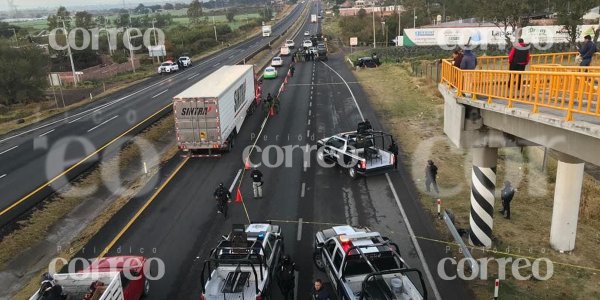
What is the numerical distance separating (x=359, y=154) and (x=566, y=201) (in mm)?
9851

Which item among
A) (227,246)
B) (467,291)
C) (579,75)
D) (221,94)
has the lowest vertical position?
(467,291)

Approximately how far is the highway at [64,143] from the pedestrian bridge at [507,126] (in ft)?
59.2

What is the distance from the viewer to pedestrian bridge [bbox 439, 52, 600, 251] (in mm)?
11258

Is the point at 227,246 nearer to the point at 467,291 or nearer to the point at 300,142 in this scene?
the point at 467,291

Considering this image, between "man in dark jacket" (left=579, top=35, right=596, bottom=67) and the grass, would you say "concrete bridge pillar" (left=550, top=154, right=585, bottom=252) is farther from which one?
"man in dark jacket" (left=579, top=35, right=596, bottom=67)

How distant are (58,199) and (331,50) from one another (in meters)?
74.0

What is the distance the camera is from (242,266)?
12.6 m

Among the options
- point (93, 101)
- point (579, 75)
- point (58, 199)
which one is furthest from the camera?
point (93, 101)

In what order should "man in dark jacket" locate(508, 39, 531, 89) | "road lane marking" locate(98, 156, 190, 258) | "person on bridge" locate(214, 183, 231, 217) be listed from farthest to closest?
1. "person on bridge" locate(214, 183, 231, 217)
2. "road lane marking" locate(98, 156, 190, 258)
3. "man in dark jacket" locate(508, 39, 531, 89)

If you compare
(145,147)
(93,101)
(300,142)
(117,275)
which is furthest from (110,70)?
(117,275)

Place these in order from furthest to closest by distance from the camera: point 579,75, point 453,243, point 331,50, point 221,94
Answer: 1. point 331,50
2. point 221,94
3. point 453,243
4. point 579,75

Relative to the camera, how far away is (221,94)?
84.4ft

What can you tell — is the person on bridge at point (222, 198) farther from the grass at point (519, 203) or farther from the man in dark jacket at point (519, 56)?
the man in dark jacket at point (519, 56)

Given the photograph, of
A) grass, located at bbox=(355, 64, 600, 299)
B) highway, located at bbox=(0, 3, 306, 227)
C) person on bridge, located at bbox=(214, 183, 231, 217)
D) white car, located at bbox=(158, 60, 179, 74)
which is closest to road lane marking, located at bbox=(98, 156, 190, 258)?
person on bridge, located at bbox=(214, 183, 231, 217)
